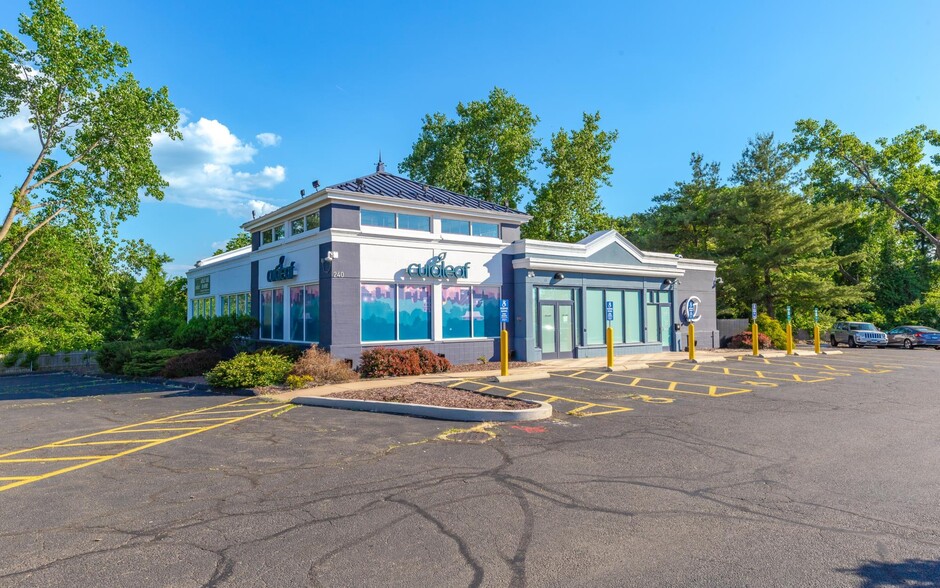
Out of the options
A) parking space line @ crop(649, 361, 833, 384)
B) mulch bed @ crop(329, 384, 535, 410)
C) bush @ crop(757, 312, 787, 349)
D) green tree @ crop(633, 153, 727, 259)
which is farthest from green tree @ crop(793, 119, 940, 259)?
mulch bed @ crop(329, 384, 535, 410)

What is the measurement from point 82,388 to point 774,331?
31790 mm

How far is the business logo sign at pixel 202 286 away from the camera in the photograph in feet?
93.8

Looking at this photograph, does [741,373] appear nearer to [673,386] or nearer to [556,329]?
[673,386]

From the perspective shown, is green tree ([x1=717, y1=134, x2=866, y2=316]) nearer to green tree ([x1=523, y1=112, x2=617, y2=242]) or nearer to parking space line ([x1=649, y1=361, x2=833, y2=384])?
green tree ([x1=523, y1=112, x2=617, y2=242])

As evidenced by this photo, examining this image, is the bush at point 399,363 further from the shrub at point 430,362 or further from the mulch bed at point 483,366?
the mulch bed at point 483,366

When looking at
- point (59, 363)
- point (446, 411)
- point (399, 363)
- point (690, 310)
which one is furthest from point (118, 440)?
point (690, 310)

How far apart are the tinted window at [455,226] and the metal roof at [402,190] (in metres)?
0.78

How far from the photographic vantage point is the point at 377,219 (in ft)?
61.8

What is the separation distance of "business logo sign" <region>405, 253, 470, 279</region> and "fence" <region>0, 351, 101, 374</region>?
1769cm

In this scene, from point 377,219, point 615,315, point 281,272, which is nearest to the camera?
point 377,219

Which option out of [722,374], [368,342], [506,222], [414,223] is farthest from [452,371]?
[722,374]

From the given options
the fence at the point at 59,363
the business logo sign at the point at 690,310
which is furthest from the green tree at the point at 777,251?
the fence at the point at 59,363

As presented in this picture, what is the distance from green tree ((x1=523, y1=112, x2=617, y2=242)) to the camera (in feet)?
129

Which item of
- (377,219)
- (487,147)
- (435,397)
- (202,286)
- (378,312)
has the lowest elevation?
(435,397)
